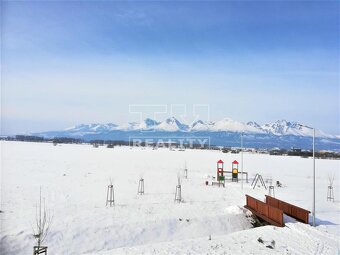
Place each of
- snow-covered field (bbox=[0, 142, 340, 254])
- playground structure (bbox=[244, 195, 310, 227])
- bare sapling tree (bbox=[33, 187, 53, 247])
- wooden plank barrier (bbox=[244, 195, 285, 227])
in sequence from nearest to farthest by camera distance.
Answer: bare sapling tree (bbox=[33, 187, 53, 247]) < snow-covered field (bbox=[0, 142, 340, 254]) < wooden plank barrier (bbox=[244, 195, 285, 227]) < playground structure (bbox=[244, 195, 310, 227])

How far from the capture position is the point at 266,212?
20594 mm

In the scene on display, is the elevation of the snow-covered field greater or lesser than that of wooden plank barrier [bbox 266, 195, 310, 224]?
lesser

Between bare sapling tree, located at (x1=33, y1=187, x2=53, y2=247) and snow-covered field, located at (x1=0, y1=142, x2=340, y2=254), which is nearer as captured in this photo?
bare sapling tree, located at (x1=33, y1=187, x2=53, y2=247)

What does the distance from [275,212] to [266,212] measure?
1.24 meters

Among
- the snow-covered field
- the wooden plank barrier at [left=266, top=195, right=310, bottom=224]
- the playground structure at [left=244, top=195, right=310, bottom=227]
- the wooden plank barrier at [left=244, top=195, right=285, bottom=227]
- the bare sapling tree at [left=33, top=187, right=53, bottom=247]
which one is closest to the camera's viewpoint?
the bare sapling tree at [left=33, top=187, right=53, bottom=247]

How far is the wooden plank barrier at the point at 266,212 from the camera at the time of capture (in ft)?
62.3

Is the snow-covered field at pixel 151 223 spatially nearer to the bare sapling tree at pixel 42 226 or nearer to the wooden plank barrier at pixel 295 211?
the bare sapling tree at pixel 42 226

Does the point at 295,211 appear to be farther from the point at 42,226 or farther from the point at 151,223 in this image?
the point at 42,226

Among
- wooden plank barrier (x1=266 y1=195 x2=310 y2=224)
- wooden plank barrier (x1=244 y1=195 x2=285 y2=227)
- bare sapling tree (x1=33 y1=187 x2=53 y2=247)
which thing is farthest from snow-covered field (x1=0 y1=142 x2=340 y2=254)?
wooden plank barrier (x1=266 y1=195 x2=310 y2=224)

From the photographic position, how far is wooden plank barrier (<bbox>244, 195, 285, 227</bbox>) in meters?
19.0

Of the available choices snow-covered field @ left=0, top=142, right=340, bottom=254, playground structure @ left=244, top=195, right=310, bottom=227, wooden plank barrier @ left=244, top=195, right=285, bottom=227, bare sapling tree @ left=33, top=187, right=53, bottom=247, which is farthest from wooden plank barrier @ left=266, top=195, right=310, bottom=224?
bare sapling tree @ left=33, top=187, right=53, bottom=247

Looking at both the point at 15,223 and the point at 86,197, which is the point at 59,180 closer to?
the point at 86,197

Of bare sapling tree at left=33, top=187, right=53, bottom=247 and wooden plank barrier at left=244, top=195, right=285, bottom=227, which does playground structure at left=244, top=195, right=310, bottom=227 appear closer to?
wooden plank barrier at left=244, top=195, right=285, bottom=227

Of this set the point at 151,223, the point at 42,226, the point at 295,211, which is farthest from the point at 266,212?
the point at 42,226
